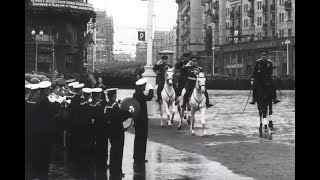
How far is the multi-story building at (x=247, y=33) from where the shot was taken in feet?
263

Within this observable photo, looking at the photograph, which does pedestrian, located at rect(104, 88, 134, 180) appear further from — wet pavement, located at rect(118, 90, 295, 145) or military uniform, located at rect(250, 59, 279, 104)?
military uniform, located at rect(250, 59, 279, 104)

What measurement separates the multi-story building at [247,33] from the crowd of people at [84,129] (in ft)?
213

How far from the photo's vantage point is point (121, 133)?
11922 millimetres

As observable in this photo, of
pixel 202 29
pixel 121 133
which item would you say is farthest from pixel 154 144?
pixel 202 29

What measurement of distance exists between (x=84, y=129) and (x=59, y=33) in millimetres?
66332

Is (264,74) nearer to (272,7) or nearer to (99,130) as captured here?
(99,130)

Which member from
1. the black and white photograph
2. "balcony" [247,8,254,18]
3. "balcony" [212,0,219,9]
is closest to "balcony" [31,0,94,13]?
"balcony" [247,8,254,18]

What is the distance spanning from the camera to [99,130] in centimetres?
1198

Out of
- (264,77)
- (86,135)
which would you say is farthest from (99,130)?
(264,77)

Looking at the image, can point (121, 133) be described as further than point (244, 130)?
No

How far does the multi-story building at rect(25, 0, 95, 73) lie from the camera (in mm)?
75312

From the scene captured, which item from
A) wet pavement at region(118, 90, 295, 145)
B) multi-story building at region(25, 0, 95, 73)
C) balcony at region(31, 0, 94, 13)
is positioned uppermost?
balcony at region(31, 0, 94, 13)
